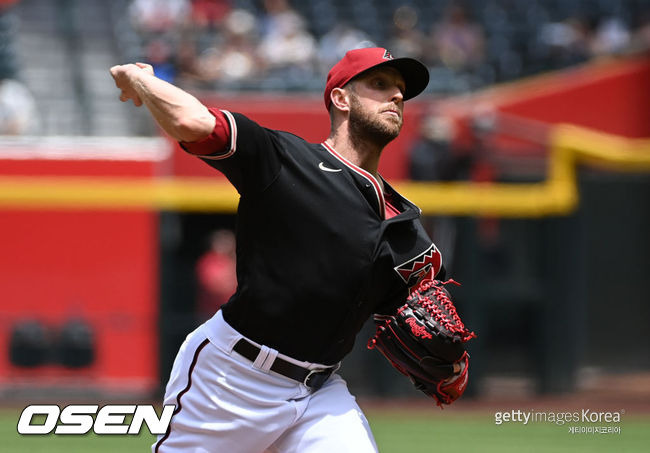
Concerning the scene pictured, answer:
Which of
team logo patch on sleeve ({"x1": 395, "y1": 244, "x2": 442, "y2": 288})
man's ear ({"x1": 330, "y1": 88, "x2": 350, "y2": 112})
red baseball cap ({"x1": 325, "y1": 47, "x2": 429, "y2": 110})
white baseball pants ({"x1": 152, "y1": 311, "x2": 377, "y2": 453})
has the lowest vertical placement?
white baseball pants ({"x1": 152, "y1": 311, "x2": 377, "y2": 453})

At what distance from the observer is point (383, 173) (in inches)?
448

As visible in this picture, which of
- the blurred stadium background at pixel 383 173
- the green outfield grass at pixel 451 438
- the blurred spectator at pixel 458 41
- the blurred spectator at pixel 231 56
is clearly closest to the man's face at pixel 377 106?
the green outfield grass at pixel 451 438

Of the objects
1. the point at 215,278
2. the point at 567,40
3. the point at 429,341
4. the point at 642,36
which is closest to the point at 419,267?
the point at 429,341

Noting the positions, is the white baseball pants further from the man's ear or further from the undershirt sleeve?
the man's ear

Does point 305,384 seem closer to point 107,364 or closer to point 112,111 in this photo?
point 107,364

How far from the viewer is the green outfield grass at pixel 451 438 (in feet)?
25.2

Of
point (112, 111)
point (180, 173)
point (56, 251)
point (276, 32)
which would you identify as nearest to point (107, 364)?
point (56, 251)

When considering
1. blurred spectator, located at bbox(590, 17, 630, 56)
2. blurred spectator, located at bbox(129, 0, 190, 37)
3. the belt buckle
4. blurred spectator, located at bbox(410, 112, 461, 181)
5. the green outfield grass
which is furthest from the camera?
blurred spectator, located at bbox(590, 17, 630, 56)

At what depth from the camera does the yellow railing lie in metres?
10.8

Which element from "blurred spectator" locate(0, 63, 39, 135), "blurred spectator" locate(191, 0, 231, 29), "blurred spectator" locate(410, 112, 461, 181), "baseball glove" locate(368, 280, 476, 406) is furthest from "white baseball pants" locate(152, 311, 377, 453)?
"blurred spectator" locate(191, 0, 231, 29)

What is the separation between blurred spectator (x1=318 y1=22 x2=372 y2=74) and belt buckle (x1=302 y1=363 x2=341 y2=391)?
→ 8870 millimetres

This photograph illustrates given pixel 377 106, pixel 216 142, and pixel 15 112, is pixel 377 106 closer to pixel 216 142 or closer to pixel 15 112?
pixel 216 142

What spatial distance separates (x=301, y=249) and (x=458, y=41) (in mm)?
10205

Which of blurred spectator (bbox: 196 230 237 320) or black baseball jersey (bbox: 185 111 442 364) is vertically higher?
black baseball jersey (bbox: 185 111 442 364)
